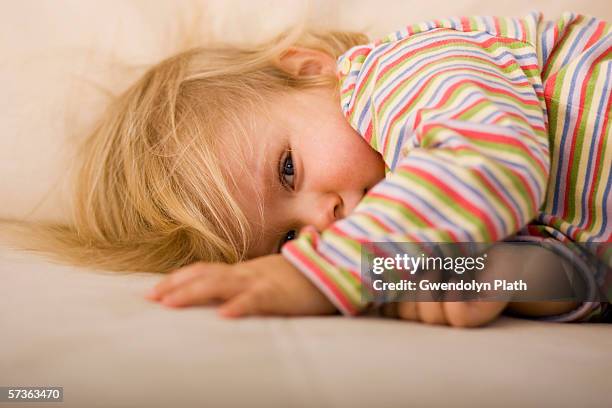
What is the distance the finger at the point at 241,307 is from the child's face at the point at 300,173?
29 centimetres

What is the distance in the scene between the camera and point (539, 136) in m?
0.69

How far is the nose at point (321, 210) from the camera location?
83cm

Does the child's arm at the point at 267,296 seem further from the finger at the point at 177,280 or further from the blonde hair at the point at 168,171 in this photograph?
the blonde hair at the point at 168,171

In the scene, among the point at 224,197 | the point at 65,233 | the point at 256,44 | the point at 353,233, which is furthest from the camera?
the point at 256,44

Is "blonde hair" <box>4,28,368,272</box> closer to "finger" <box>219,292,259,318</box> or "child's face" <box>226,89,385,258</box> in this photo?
"child's face" <box>226,89,385,258</box>

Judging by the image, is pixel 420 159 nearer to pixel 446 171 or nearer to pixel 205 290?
pixel 446 171

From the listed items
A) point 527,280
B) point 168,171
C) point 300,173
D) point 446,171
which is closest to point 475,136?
point 446,171

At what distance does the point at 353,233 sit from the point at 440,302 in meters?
0.11

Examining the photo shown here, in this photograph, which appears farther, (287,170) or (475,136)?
(287,170)

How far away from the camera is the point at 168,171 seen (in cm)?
90

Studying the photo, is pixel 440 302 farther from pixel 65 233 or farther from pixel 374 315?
pixel 65 233

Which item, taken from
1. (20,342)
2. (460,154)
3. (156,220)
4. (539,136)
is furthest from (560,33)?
(20,342)

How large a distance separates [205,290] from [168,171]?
1.21 feet

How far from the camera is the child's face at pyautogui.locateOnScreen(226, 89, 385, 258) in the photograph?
84 cm
